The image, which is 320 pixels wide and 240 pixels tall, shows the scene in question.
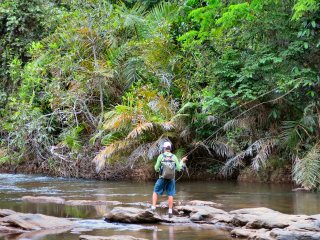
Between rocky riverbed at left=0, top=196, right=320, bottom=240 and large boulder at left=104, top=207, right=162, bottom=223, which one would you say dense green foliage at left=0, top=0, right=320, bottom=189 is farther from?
large boulder at left=104, top=207, right=162, bottom=223

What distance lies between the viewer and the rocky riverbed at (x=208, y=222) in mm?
7602

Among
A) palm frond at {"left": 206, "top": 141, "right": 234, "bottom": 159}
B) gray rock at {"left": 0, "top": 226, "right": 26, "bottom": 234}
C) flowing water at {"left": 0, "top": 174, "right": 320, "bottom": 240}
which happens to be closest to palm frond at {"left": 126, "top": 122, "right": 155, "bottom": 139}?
flowing water at {"left": 0, "top": 174, "right": 320, "bottom": 240}

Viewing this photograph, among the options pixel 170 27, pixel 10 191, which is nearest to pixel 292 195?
pixel 10 191

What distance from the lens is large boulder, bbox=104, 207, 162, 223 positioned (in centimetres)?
923

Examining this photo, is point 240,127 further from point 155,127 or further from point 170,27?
point 170,27

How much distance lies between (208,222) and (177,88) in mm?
10356

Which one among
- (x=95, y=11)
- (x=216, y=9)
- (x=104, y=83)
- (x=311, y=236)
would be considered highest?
(x=95, y=11)

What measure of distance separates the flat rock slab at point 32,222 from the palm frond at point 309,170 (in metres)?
7.26

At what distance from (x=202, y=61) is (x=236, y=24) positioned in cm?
212

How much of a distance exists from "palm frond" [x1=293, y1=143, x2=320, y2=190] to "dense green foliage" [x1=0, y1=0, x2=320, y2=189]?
0.10ft

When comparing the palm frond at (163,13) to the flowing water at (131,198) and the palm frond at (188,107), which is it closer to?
the palm frond at (188,107)

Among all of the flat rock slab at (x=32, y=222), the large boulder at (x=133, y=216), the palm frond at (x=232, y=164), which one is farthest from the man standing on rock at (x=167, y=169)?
the palm frond at (x=232, y=164)

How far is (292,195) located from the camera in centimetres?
1306

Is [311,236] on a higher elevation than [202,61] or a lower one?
lower
